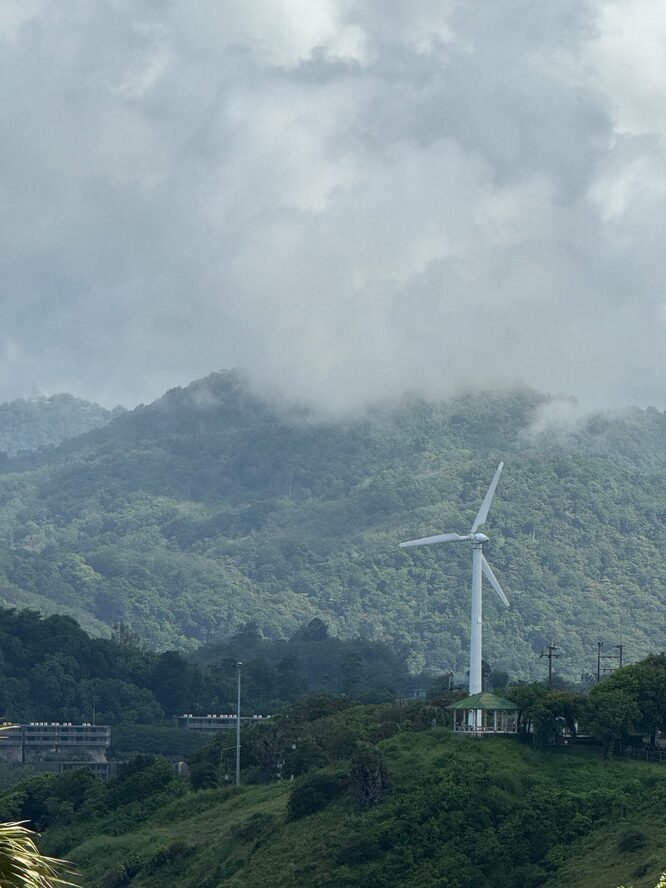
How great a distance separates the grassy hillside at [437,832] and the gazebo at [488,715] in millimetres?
1841

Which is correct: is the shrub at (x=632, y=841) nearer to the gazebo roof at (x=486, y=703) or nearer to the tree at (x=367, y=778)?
the tree at (x=367, y=778)

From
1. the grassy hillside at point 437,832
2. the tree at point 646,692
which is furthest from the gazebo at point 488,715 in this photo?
the tree at point 646,692

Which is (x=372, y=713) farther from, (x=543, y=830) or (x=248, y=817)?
(x=543, y=830)

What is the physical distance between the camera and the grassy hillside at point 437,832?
318 ft

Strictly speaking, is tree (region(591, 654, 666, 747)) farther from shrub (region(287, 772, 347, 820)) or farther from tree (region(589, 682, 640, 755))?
shrub (region(287, 772, 347, 820))

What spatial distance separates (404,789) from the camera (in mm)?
108562

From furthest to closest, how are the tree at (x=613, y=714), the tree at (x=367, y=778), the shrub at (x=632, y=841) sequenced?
1. the tree at (x=613, y=714)
2. the tree at (x=367, y=778)
3. the shrub at (x=632, y=841)

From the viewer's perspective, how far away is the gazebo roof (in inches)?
4567

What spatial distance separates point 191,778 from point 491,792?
128 feet

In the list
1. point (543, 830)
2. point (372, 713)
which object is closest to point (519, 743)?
point (543, 830)

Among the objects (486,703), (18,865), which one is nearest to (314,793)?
(486,703)

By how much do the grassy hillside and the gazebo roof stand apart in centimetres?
237

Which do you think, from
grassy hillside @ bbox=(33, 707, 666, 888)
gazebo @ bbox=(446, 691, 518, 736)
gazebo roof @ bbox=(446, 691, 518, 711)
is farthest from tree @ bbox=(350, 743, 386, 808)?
gazebo roof @ bbox=(446, 691, 518, 711)

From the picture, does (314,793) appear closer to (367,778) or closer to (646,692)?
(367,778)
